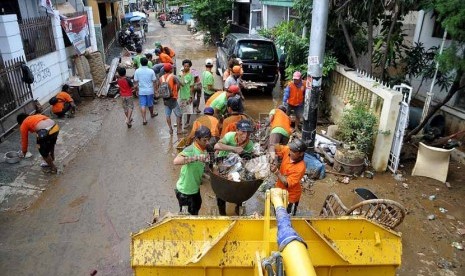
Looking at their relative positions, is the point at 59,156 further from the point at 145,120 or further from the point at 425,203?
the point at 425,203

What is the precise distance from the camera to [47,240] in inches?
177

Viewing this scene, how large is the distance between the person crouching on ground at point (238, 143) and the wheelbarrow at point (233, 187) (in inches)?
17.7

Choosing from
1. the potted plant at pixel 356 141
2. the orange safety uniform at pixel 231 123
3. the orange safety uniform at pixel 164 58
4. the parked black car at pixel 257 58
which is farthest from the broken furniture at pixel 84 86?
the potted plant at pixel 356 141

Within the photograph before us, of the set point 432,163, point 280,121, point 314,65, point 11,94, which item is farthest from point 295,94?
point 11,94

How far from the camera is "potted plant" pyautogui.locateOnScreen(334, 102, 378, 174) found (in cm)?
622

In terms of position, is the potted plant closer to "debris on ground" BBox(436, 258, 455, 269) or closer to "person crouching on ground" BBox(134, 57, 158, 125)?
"debris on ground" BBox(436, 258, 455, 269)

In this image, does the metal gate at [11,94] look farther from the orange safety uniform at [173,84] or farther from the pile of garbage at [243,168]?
the pile of garbage at [243,168]

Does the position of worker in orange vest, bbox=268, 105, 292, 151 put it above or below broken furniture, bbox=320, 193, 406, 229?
above

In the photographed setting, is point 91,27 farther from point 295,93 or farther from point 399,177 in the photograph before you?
point 399,177

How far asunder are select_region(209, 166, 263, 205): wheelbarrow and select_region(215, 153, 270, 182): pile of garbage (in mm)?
148

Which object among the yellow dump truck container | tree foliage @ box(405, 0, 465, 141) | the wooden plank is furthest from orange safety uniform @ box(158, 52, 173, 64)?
the yellow dump truck container

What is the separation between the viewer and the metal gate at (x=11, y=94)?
292 inches

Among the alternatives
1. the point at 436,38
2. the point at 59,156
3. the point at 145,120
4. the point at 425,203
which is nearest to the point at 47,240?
the point at 59,156

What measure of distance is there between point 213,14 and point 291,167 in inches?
710
